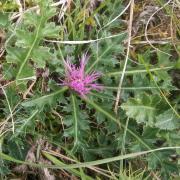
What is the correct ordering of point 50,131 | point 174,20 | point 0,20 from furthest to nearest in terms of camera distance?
point 174,20 < point 50,131 < point 0,20

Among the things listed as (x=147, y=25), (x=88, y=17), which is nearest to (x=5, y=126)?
(x=88, y=17)

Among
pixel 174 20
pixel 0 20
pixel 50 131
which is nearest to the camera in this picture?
pixel 0 20

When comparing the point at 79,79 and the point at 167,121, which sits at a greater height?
the point at 79,79

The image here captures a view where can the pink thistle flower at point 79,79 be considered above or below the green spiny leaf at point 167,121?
above

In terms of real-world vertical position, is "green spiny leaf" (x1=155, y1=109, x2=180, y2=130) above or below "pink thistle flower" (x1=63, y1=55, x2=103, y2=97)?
below

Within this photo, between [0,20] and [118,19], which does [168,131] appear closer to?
[118,19]

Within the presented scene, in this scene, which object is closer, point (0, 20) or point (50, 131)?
point (0, 20)

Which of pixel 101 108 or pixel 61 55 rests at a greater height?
pixel 61 55

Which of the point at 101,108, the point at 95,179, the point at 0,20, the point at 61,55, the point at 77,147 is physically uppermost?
the point at 0,20
